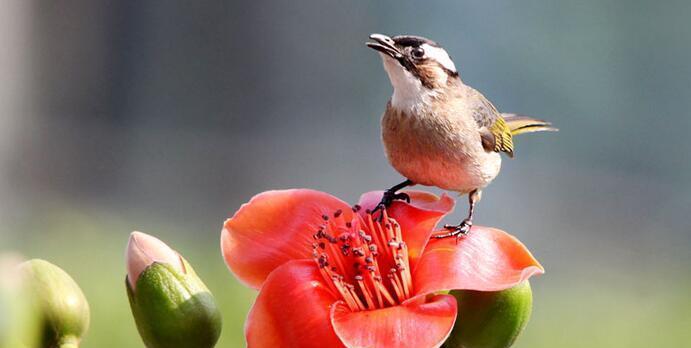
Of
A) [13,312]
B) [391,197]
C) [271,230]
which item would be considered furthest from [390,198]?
[13,312]

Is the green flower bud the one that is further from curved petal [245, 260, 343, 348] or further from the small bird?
the small bird

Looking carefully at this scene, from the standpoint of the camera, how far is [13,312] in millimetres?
358

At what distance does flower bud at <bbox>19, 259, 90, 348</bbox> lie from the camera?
763 mm

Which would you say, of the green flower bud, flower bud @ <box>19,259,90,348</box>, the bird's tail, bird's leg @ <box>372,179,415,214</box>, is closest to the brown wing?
the bird's tail

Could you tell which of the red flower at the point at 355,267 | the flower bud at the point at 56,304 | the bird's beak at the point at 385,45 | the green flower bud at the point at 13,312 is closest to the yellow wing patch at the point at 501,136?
the bird's beak at the point at 385,45

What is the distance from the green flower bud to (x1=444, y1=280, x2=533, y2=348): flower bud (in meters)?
0.50

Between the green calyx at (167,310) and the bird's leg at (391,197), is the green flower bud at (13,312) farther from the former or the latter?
the bird's leg at (391,197)

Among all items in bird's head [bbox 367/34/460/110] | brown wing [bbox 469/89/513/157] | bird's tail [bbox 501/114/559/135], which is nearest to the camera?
bird's head [bbox 367/34/460/110]

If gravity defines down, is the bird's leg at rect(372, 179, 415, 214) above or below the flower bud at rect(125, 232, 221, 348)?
above

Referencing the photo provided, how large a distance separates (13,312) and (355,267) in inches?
22.1

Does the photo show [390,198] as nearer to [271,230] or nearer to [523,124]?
[271,230]

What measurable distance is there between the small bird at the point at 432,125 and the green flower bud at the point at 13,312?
647mm

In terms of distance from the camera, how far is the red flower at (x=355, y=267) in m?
0.79

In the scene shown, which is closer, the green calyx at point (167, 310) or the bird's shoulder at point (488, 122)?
the green calyx at point (167, 310)
